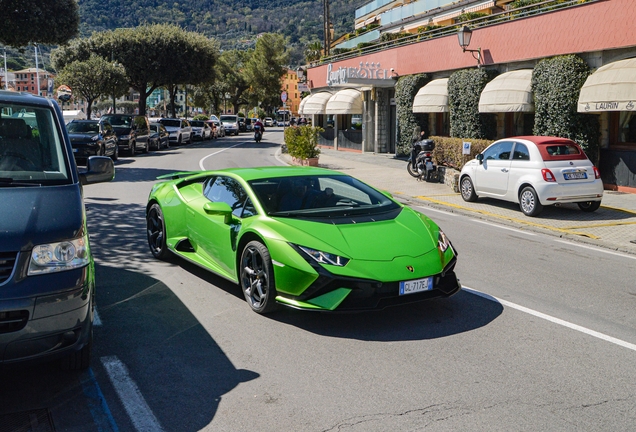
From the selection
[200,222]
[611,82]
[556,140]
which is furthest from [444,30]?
[200,222]

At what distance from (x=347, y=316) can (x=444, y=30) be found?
2288 cm

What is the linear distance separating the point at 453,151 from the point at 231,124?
1894 inches

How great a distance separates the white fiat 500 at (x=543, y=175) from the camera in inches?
521

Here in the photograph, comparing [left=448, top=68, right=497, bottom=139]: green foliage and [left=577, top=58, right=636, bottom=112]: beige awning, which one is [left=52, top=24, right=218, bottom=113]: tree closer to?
[left=448, top=68, right=497, bottom=139]: green foliage

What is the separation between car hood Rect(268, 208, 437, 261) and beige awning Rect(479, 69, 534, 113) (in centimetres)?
1457

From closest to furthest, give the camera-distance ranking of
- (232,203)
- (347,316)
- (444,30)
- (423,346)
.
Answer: (423,346) < (347,316) < (232,203) < (444,30)

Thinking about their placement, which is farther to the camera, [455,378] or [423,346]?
[423,346]

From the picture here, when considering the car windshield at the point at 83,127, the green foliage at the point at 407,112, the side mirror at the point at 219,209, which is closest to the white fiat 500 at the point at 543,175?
the side mirror at the point at 219,209

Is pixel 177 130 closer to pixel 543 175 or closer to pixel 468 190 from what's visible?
pixel 468 190

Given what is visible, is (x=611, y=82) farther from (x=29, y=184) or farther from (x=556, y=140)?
(x=29, y=184)

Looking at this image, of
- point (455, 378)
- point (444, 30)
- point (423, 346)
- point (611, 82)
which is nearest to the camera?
point (455, 378)

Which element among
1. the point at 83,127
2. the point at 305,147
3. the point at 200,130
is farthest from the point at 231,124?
the point at 305,147

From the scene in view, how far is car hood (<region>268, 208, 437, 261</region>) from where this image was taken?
5.96 meters

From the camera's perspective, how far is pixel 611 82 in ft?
53.3
